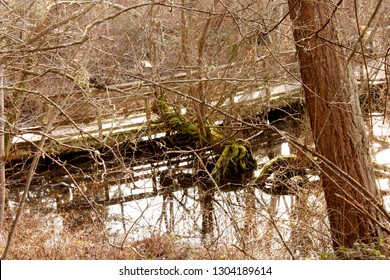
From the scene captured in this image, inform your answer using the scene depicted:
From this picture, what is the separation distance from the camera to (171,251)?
7.44 metres

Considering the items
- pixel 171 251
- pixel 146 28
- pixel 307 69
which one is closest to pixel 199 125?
pixel 146 28

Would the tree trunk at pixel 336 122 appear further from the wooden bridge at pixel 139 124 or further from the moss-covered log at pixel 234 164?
the moss-covered log at pixel 234 164

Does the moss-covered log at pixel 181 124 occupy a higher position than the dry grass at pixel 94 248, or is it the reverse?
the moss-covered log at pixel 181 124

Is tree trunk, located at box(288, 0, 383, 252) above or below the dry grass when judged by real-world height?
above

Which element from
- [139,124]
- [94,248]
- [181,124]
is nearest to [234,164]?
[181,124]

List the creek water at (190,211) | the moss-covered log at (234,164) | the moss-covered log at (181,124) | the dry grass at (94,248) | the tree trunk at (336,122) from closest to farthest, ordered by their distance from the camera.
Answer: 1. the tree trunk at (336,122)
2. the dry grass at (94,248)
3. the creek water at (190,211)
4. the moss-covered log at (234,164)
5. the moss-covered log at (181,124)


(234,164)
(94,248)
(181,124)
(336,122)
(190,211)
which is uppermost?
(181,124)

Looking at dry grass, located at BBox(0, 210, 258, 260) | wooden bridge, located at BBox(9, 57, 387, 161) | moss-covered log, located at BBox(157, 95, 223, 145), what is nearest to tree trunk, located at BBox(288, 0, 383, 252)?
Answer: dry grass, located at BBox(0, 210, 258, 260)

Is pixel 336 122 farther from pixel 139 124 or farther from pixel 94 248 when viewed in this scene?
pixel 139 124

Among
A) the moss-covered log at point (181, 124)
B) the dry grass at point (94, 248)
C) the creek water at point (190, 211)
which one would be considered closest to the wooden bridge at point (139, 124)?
the moss-covered log at point (181, 124)

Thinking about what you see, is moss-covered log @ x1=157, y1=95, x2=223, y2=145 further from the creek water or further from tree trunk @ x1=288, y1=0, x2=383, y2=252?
tree trunk @ x1=288, y1=0, x2=383, y2=252

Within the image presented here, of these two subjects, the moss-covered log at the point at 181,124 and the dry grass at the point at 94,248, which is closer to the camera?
the dry grass at the point at 94,248

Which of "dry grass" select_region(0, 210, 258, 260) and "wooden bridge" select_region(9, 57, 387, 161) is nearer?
"dry grass" select_region(0, 210, 258, 260)

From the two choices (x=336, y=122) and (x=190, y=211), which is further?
(x=190, y=211)
